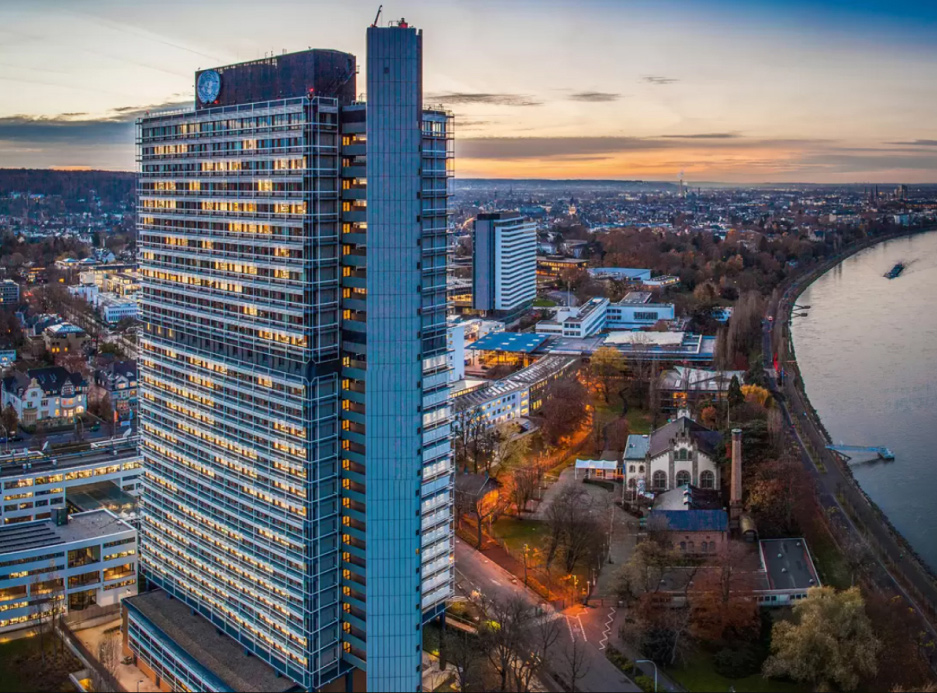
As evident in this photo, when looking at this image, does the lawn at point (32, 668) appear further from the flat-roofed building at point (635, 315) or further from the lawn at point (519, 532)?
the flat-roofed building at point (635, 315)

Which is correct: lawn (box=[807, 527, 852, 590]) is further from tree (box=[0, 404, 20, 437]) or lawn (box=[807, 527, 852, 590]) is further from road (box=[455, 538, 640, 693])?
tree (box=[0, 404, 20, 437])

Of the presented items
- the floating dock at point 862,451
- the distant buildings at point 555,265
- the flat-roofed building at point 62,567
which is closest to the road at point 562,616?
the flat-roofed building at point 62,567

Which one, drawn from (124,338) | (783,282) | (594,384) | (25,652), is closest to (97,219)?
(124,338)

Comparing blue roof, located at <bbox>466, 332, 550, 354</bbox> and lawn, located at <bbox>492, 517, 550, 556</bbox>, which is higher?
blue roof, located at <bbox>466, 332, 550, 354</bbox>

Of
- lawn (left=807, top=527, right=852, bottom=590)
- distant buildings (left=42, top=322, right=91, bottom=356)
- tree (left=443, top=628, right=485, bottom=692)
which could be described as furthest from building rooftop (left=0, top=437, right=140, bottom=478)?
lawn (left=807, top=527, right=852, bottom=590)

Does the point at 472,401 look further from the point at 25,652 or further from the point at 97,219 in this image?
the point at 97,219

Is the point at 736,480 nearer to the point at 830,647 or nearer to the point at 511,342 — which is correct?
the point at 830,647

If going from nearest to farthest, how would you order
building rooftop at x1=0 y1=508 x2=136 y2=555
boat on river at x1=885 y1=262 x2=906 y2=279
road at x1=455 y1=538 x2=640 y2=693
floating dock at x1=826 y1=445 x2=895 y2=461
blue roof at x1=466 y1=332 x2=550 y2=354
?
road at x1=455 y1=538 x2=640 y2=693
building rooftop at x1=0 y1=508 x2=136 y2=555
floating dock at x1=826 y1=445 x2=895 y2=461
blue roof at x1=466 y1=332 x2=550 y2=354
boat on river at x1=885 y1=262 x2=906 y2=279
